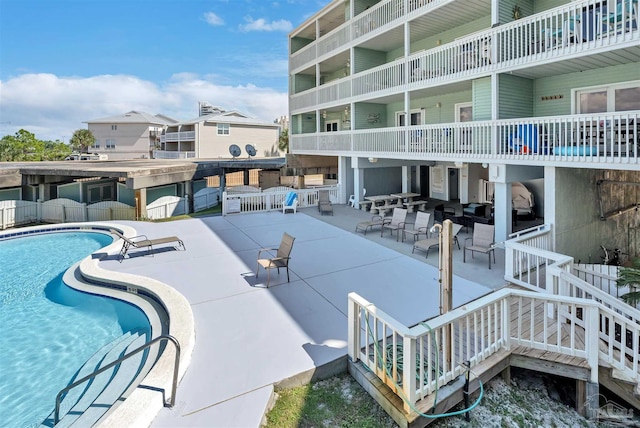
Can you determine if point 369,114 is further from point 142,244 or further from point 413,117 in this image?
point 142,244

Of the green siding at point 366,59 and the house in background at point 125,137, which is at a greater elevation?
the house in background at point 125,137

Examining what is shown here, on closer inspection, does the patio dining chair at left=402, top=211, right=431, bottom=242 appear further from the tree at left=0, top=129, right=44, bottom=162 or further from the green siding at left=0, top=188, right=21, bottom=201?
the tree at left=0, top=129, right=44, bottom=162

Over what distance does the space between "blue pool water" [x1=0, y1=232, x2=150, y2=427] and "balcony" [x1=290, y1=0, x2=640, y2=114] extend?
1241 centimetres

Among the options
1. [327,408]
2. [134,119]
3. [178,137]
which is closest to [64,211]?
[327,408]

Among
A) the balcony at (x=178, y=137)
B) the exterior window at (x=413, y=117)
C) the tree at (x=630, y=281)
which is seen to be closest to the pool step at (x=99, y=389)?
the tree at (x=630, y=281)

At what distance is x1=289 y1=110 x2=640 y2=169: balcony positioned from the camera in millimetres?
8547

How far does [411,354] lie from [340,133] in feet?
53.7

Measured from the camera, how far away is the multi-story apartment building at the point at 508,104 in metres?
9.30

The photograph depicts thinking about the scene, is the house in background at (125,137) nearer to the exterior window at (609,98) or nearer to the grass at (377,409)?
the exterior window at (609,98)

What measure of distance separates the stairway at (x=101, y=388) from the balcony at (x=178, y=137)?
136ft

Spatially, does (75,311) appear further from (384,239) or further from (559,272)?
(559,272)

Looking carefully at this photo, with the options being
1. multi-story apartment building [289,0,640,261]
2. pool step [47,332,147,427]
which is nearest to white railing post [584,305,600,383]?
multi-story apartment building [289,0,640,261]

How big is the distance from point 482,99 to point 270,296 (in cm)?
1022

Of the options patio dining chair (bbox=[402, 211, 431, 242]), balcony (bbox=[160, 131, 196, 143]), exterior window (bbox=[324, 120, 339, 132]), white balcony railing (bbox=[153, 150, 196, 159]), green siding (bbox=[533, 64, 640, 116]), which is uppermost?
balcony (bbox=[160, 131, 196, 143])
